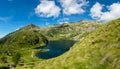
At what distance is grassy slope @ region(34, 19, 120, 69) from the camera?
373 feet

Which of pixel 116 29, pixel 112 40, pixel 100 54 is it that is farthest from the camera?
pixel 116 29

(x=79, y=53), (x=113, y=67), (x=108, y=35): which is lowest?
(x=113, y=67)

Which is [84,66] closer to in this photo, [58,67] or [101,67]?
[101,67]

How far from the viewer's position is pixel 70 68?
115625 mm

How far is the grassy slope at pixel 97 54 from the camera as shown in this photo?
373 feet

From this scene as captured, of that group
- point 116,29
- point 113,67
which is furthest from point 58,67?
point 116,29

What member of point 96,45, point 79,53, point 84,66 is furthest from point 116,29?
point 84,66

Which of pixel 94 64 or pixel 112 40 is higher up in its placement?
pixel 112 40

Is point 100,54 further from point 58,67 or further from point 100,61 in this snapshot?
point 58,67

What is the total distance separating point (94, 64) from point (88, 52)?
13.7 meters

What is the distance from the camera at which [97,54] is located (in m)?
122

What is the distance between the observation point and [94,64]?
114188mm

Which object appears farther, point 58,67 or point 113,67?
point 58,67

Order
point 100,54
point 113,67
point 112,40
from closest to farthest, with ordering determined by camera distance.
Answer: point 113,67
point 100,54
point 112,40
